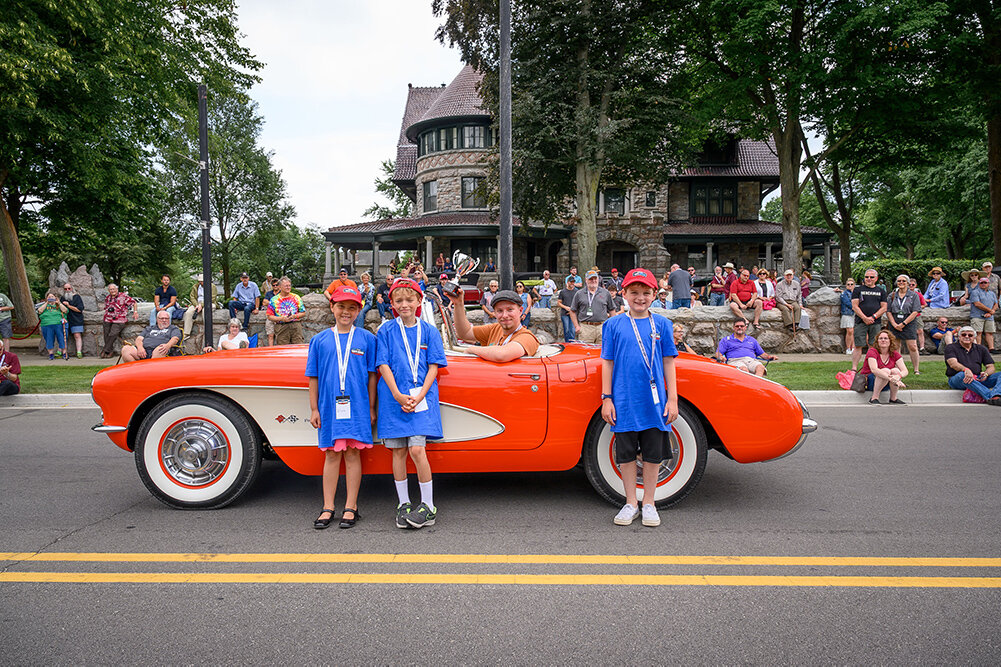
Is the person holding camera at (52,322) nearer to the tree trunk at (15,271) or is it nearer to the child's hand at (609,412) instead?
the tree trunk at (15,271)

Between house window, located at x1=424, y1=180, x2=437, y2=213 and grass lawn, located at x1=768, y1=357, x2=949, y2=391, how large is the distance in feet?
83.2

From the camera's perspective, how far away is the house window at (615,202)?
33.9 m

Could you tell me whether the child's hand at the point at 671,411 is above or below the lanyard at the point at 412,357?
below

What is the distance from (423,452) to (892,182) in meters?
47.3

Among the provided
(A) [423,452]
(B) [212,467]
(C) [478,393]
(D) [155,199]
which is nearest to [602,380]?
(C) [478,393]

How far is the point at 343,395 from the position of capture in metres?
3.86

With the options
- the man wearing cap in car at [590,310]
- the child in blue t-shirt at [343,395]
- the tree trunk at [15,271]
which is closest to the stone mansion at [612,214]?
the tree trunk at [15,271]

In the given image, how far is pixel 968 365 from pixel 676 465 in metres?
6.91

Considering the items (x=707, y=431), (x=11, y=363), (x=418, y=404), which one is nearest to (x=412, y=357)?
(x=418, y=404)

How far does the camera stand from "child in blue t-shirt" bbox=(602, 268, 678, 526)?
150 inches

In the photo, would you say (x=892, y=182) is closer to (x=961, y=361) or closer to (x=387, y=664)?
(x=961, y=361)

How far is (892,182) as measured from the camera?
138ft

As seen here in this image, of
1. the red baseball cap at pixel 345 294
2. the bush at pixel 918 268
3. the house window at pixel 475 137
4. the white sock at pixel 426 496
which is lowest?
the white sock at pixel 426 496

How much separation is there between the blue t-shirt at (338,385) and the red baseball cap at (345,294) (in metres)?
0.23
